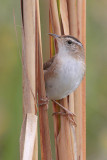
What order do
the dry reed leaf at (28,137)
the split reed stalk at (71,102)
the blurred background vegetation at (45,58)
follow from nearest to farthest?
the dry reed leaf at (28,137) < the split reed stalk at (71,102) < the blurred background vegetation at (45,58)

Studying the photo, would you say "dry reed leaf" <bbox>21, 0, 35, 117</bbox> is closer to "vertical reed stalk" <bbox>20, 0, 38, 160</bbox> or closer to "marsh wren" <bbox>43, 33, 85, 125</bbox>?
"vertical reed stalk" <bbox>20, 0, 38, 160</bbox>

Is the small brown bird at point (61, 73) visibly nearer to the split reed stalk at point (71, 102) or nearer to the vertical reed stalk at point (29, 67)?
the split reed stalk at point (71, 102)

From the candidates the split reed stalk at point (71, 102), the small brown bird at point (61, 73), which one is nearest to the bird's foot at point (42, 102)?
the split reed stalk at point (71, 102)

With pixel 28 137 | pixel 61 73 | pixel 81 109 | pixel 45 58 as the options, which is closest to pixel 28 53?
pixel 28 137

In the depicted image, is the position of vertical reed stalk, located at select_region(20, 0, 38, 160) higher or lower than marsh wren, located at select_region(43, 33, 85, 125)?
lower

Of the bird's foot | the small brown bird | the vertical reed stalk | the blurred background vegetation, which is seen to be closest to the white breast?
the small brown bird

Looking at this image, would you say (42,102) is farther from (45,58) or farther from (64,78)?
(45,58)

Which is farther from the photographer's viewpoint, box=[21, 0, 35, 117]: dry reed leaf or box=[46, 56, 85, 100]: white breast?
box=[46, 56, 85, 100]: white breast
